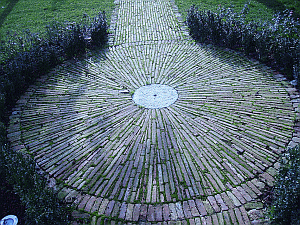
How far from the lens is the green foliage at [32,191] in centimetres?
479

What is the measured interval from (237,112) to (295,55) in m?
2.55

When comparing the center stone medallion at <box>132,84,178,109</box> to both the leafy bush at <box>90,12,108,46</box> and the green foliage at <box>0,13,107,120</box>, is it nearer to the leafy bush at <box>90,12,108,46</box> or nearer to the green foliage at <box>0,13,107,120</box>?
the green foliage at <box>0,13,107,120</box>

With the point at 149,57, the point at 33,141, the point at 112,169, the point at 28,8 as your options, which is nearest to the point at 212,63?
the point at 149,57

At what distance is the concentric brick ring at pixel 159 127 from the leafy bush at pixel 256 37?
0.51 m

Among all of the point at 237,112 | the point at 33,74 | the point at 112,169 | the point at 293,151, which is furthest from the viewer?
the point at 33,74

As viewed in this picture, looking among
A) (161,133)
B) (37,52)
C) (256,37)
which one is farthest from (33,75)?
(256,37)

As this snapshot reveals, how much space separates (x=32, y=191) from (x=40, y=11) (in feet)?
33.3

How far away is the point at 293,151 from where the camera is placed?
5387 mm

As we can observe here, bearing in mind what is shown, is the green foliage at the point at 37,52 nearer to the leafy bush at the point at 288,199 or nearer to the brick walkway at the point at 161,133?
the brick walkway at the point at 161,133

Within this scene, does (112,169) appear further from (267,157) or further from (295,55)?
(295,55)

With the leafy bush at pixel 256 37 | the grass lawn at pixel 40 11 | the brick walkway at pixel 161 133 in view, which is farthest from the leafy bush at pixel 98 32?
the leafy bush at pixel 256 37

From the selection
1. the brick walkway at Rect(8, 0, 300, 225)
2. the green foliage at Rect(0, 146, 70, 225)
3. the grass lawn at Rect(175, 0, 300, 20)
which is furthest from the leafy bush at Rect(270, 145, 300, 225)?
the grass lawn at Rect(175, 0, 300, 20)

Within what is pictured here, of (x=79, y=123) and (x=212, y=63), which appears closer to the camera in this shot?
(x=79, y=123)

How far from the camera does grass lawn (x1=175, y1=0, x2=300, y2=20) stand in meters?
11.4
